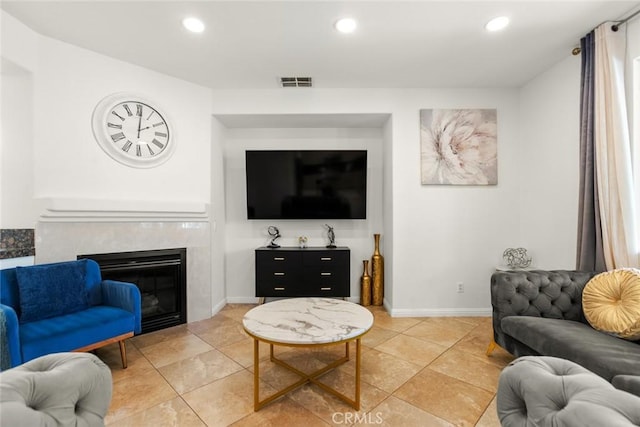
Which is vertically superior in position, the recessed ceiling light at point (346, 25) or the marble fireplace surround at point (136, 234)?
the recessed ceiling light at point (346, 25)

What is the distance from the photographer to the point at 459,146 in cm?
331

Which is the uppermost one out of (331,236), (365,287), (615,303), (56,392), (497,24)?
(497,24)

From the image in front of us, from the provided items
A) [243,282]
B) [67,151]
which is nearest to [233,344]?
[243,282]

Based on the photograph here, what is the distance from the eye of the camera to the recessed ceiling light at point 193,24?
2.18m

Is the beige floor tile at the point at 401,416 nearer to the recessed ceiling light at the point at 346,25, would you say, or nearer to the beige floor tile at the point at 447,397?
the beige floor tile at the point at 447,397

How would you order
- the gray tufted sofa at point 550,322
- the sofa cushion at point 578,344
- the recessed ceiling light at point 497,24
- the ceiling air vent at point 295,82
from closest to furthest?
the sofa cushion at point 578,344 → the gray tufted sofa at point 550,322 → the recessed ceiling light at point 497,24 → the ceiling air vent at point 295,82

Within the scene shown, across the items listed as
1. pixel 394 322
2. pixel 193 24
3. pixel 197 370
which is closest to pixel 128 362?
pixel 197 370

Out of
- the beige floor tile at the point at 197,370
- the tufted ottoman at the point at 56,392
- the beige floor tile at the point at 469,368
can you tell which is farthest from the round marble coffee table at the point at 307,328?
the tufted ottoman at the point at 56,392

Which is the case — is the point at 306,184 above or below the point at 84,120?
below

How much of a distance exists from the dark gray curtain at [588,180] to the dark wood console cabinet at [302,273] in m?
2.21

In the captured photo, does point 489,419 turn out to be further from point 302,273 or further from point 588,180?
point 302,273

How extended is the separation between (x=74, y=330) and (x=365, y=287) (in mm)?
2883

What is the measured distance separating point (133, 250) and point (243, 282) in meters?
1.45

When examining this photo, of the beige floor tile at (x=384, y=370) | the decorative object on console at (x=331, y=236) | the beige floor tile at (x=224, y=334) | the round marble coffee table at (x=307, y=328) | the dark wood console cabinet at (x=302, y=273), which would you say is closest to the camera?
the round marble coffee table at (x=307, y=328)
